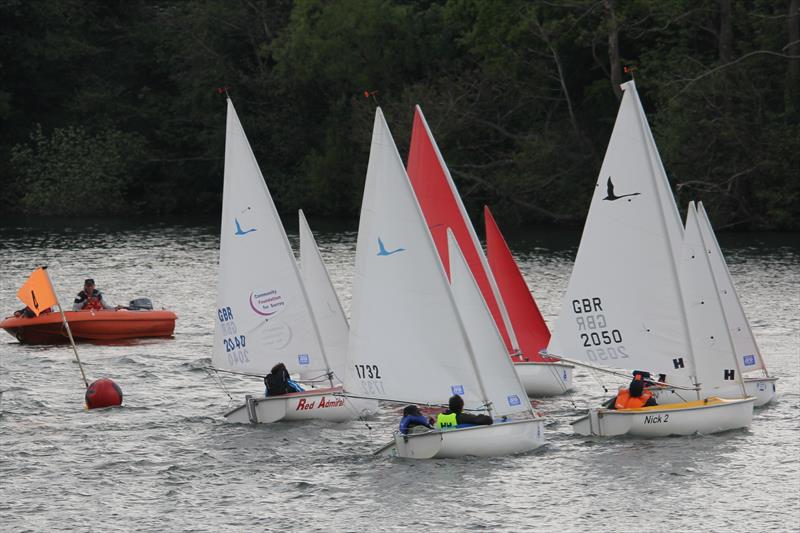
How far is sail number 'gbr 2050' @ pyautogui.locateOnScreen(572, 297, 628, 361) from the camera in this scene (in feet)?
99.6

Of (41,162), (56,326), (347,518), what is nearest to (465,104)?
(41,162)

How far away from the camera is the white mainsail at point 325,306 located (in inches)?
1280

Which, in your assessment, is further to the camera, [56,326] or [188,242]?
[188,242]

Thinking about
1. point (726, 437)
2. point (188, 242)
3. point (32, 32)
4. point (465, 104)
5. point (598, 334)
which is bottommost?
point (726, 437)

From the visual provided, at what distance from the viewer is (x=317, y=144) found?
10156 cm

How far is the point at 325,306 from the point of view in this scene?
3306 centimetres

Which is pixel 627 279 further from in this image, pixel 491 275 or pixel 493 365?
pixel 491 275

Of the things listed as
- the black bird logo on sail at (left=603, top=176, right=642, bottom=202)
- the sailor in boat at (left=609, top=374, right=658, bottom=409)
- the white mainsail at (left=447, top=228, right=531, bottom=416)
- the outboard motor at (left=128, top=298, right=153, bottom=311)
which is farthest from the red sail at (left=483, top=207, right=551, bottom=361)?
the outboard motor at (left=128, top=298, right=153, bottom=311)

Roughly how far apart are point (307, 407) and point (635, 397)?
7.35 m

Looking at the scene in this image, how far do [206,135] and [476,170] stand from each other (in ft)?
82.2

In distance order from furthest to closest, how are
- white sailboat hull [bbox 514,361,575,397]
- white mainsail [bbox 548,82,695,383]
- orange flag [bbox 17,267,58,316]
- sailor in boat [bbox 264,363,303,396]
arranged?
orange flag [bbox 17,267,58,316] < white sailboat hull [bbox 514,361,575,397] < sailor in boat [bbox 264,363,303,396] < white mainsail [bbox 548,82,695,383]

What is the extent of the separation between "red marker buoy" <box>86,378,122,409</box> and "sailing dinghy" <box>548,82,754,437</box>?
36.5 feet

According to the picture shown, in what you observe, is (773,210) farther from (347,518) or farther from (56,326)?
(347,518)

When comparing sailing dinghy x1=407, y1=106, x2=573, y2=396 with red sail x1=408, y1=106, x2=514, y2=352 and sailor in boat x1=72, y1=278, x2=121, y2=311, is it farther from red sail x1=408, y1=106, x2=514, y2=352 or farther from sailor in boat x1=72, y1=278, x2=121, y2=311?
sailor in boat x1=72, y1=278, x2=121, y2=311
